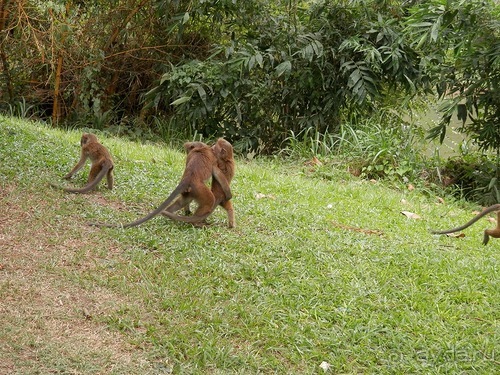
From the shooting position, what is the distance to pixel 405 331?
4.71 m

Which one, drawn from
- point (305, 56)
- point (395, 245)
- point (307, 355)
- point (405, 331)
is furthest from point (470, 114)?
point (307, 355)

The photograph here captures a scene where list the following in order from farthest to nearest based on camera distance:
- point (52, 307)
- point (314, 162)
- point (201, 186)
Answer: point (314, 162) → point (201, 186) → point (52, 307)

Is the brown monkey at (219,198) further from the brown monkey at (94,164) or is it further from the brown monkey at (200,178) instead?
the brown monkey at (94,164)

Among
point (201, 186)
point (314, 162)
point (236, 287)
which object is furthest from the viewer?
point (314, 162)

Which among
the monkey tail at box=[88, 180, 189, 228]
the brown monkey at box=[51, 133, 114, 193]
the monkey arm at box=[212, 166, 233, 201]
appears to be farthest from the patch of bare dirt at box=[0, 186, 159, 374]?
the monkey arm at box=[212, 166, 233, 201]

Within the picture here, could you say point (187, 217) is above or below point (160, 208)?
below

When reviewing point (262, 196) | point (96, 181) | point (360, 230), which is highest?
point (96, 181)

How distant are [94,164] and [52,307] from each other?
7.84ft

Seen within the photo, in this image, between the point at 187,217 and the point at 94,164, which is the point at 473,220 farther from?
the point at 94,164

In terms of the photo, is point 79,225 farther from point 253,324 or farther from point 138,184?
point 253,324

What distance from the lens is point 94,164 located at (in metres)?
6.61

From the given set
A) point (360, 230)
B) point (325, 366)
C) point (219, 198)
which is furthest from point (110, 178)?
point (325, 366)

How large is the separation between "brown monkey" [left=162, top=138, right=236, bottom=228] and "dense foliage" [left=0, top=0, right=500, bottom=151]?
421cm

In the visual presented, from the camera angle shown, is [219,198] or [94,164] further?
[94,164]
